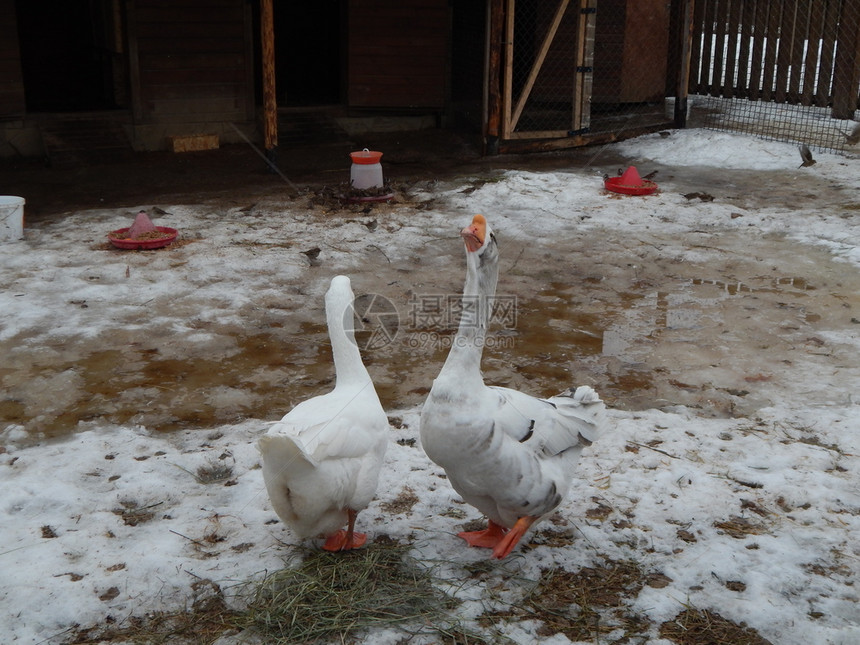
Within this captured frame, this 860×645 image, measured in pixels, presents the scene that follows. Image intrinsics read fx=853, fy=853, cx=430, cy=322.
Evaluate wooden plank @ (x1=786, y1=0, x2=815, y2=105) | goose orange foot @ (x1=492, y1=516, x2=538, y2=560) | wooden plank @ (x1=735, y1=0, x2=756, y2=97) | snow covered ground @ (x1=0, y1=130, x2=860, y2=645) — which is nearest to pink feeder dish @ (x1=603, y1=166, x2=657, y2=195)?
snow covered ground @ (x1=0, y1=130, x2=860, y2=645)

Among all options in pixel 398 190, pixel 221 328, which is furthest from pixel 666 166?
pixel 221 328

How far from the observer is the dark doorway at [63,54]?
1307cm

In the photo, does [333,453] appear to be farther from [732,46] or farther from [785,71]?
[732,46]

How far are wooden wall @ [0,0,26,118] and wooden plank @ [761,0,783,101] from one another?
1035cm

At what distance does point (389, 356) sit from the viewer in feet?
18.5

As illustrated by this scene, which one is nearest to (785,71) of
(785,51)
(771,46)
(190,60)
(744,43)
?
(785,51)

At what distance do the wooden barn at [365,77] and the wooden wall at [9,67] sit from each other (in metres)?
0.02

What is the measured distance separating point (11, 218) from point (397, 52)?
665 cm

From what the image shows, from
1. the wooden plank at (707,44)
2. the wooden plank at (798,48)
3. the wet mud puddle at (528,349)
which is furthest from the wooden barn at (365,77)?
the wet mud puddle at (528,349)

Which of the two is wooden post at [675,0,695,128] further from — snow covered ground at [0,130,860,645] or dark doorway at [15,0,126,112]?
dark doorway at [15,0,126,112]

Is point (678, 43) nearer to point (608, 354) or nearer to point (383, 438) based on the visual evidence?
point (608, 354)

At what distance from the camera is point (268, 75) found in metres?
9.92

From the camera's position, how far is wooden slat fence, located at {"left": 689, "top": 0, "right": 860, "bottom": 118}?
1173 cm

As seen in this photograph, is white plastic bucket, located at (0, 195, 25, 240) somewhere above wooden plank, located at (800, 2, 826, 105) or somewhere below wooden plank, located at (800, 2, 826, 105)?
below
